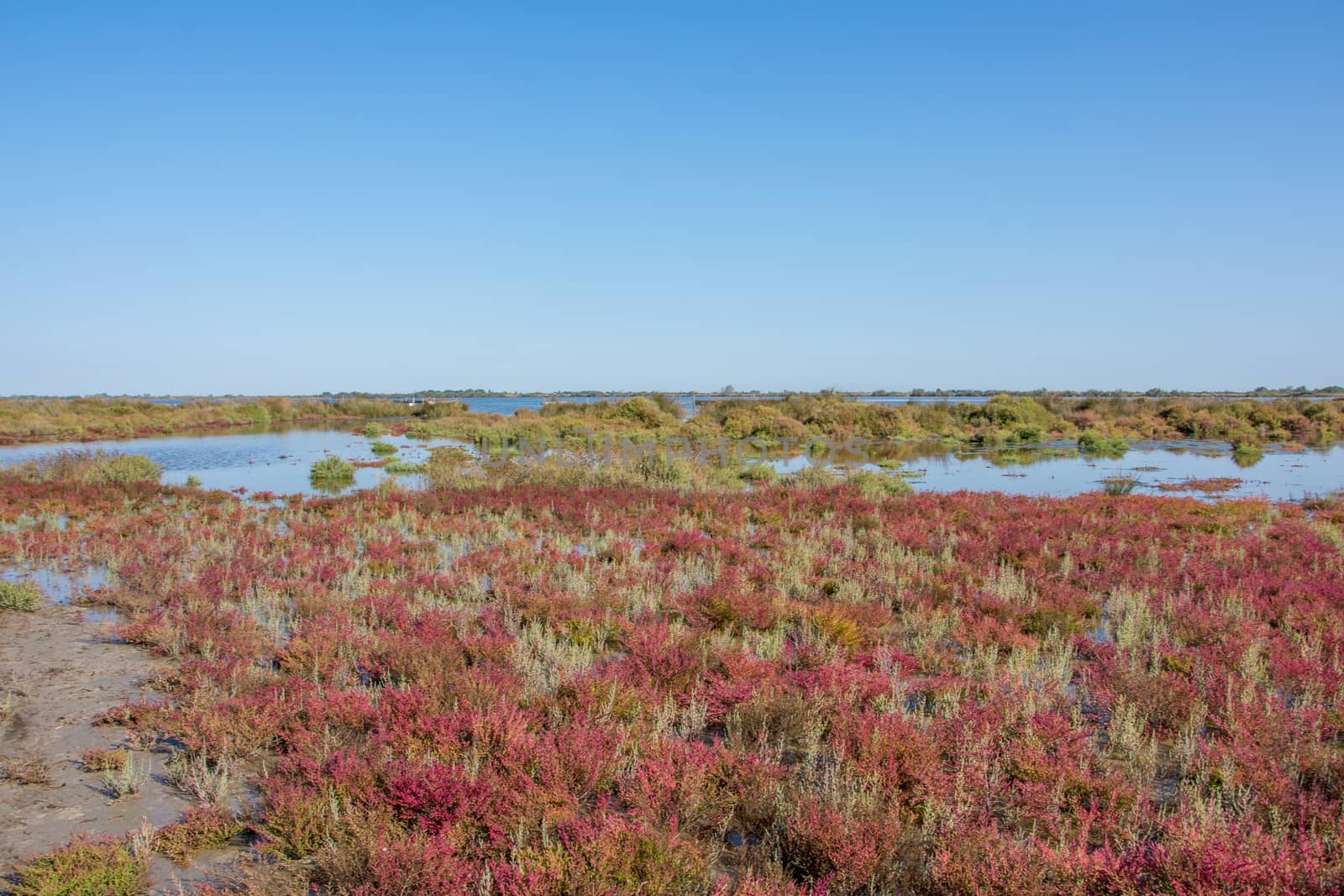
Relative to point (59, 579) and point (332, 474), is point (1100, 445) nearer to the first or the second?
point (332, 474)

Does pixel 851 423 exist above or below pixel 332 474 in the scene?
above

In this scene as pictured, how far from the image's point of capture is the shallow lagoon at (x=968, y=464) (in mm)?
22734

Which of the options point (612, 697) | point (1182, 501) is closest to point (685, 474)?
point (1182, 501)

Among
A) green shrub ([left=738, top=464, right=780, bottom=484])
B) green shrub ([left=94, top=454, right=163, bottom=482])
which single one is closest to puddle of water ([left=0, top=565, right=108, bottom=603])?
green shrub ([left=94, top=454, right=163, bottom=482])

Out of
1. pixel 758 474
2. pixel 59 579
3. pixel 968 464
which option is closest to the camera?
pixel 59 579

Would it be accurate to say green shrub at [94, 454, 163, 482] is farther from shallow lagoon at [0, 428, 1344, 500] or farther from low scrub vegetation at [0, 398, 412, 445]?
low scrub vegetation at [0, 398, 412, 445]

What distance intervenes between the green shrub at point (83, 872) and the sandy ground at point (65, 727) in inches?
16.2

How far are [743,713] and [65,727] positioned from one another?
5099mm

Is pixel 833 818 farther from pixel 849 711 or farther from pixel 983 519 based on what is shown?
pixel 983 519

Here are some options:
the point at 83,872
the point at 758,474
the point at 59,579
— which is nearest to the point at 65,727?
the point at 83,872

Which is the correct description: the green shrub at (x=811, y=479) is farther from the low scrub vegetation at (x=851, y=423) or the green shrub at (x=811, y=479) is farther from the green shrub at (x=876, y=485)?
the low scrub vegetation at (x=851, y=423)

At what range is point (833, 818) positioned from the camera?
Result: 3.80 m

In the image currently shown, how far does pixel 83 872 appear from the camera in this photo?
11.3 feet

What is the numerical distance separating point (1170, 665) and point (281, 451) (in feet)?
119
